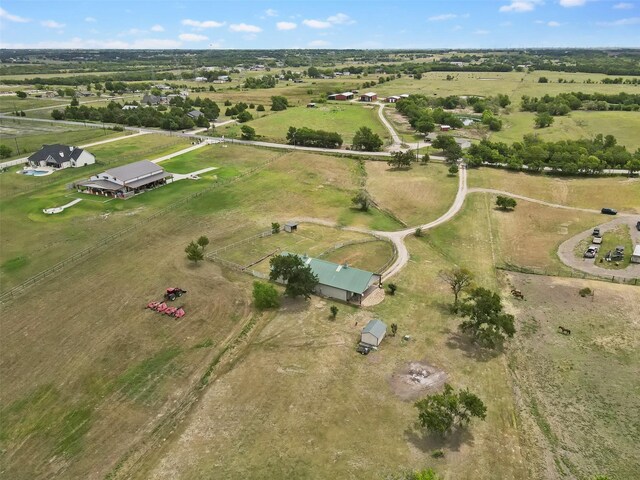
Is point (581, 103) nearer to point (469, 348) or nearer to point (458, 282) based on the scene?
point (458, 282)

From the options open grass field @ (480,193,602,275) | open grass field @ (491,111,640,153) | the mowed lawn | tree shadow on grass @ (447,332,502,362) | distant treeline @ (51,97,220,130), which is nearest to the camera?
tree shadow on grass @ (447,332,502,362)

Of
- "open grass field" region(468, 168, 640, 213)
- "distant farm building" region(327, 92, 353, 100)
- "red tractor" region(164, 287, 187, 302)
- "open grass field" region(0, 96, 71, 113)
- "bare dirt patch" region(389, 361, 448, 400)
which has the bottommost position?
"bare dirt patch" region(389, 361, 448, 400)

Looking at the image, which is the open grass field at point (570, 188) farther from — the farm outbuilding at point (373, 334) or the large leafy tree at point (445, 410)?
the large leafy tree at point (445, 410)

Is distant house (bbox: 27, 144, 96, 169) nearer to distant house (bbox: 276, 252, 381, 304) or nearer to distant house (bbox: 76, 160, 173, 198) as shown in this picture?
distant house (bbox: 76, 160, 173, 198)

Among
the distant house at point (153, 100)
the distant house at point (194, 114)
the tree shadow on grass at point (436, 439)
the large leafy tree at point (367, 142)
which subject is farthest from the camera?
the distant house at point (153, 100)

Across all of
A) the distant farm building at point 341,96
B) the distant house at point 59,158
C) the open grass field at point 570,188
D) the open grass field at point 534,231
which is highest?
the distant farm building at point 341,96

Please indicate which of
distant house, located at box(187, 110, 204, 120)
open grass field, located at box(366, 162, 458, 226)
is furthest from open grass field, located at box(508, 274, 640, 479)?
distant house, located at box(187, 110, 204, 120)

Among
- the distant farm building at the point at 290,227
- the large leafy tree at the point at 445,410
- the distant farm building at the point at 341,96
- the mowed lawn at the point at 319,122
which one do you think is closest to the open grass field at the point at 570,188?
the distant farm building at the point at 290,227
